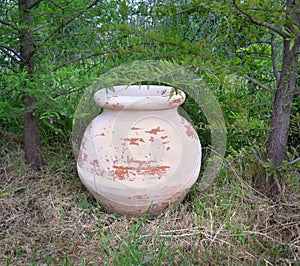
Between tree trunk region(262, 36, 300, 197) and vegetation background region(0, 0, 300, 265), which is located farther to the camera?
tree trunk region(262, 36, 300, 197)

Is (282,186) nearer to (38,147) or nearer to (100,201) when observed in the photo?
(100,201)

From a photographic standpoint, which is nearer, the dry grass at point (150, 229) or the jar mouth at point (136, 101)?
the dry grass at point (150, 229)

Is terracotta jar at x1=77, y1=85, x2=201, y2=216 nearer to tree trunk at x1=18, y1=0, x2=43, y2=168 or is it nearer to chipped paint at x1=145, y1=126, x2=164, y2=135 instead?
chipped paint at x1=145, y1=126, x2=164, y2=135

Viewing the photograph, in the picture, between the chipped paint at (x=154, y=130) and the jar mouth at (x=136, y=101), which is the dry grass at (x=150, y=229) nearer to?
the chipped paint at (x=154, y=130)

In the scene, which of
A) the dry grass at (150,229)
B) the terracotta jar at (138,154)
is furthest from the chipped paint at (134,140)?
the dry grass at (150,229)

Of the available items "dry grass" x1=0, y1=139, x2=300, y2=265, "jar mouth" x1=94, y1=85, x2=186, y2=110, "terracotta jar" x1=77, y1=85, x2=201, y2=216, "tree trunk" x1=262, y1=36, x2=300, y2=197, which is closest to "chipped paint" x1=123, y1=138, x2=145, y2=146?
"terracotta jar" x1=77, y1=85, x2=201, y2=216

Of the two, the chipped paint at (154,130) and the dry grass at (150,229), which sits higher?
the chipped paint at (154,130)

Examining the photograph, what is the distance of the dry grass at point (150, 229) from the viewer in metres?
A: 1.59

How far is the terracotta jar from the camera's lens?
1797mm

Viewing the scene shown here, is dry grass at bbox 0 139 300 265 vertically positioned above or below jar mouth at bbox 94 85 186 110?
below

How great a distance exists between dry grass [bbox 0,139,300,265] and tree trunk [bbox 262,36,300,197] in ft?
0.38

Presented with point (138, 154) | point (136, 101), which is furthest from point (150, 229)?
point (136, 101)

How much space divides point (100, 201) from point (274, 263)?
2.99 feet

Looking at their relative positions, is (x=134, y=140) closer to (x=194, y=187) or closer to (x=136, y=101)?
(x=136, y=101)
